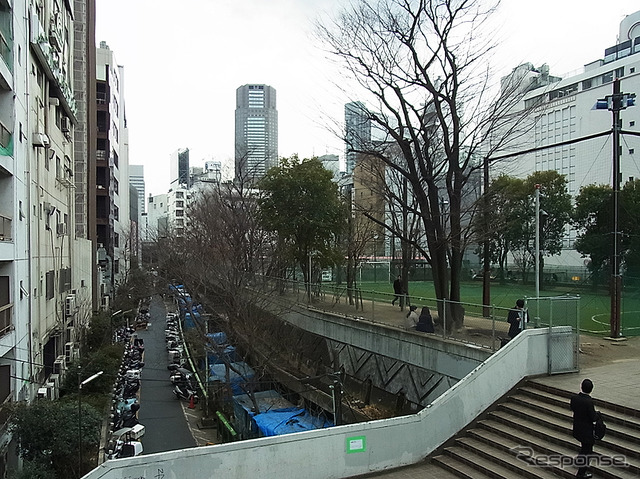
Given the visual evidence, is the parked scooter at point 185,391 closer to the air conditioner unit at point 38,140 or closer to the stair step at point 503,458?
the air conditioner unit at point 38,140

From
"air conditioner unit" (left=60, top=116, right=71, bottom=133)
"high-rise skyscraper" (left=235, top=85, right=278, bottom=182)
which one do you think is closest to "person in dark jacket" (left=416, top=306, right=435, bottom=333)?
"air conditioner unit" (left=60, top=116, right=71, bottom=133)

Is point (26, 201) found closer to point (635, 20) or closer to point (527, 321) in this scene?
point (527, 321)

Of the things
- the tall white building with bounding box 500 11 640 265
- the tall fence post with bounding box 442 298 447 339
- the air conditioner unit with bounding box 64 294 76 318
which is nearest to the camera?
the tall fence post with bounding box 442 298 447 339

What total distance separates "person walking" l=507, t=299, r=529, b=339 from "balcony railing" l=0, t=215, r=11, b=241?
11783mm

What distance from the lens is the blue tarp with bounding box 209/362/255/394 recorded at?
2084cm

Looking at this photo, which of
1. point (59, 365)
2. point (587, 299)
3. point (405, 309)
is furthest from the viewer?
point (587, 299)

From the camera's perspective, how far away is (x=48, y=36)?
18266mm

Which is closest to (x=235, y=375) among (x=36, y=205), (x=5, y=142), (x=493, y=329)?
(x=36, y=205)

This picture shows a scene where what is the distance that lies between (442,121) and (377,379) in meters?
8.25

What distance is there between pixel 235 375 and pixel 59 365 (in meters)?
7.21

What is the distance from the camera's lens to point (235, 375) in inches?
912

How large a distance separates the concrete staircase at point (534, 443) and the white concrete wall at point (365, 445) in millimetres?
321

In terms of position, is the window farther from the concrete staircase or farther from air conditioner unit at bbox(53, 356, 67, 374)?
the concrete staircase

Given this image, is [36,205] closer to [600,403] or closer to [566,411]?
[566,411]
